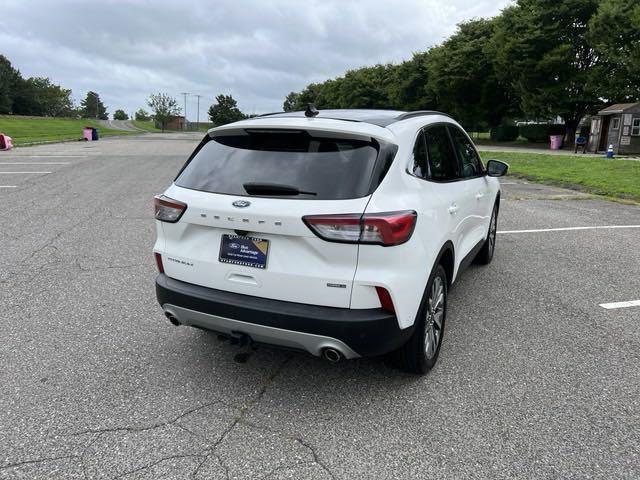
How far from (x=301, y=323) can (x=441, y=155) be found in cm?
181

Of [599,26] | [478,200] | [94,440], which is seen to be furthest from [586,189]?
[599,26]

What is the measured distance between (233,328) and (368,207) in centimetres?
103

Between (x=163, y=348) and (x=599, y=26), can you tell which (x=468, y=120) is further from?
(x=163, y=348)

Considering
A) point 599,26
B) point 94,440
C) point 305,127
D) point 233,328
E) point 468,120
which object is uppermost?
point 599,26

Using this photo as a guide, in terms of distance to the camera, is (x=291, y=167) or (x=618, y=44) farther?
(x=618, y=44)

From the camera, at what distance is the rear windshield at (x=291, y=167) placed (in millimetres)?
2719

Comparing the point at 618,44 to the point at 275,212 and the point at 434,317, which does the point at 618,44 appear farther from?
the point at 275,212

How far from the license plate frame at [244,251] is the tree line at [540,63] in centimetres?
2433

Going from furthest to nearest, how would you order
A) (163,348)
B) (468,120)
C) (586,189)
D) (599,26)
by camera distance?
1. (468,120)
2. (599,26)
3. (586,189)
4. (163,348)

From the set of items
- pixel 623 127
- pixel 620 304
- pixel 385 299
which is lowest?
pixel 620 304

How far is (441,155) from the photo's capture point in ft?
12.3

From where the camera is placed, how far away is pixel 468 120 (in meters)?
42.2

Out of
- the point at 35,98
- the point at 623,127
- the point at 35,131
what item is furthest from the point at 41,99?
the point at 623,127

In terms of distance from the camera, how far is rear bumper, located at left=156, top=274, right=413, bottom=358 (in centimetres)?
264
